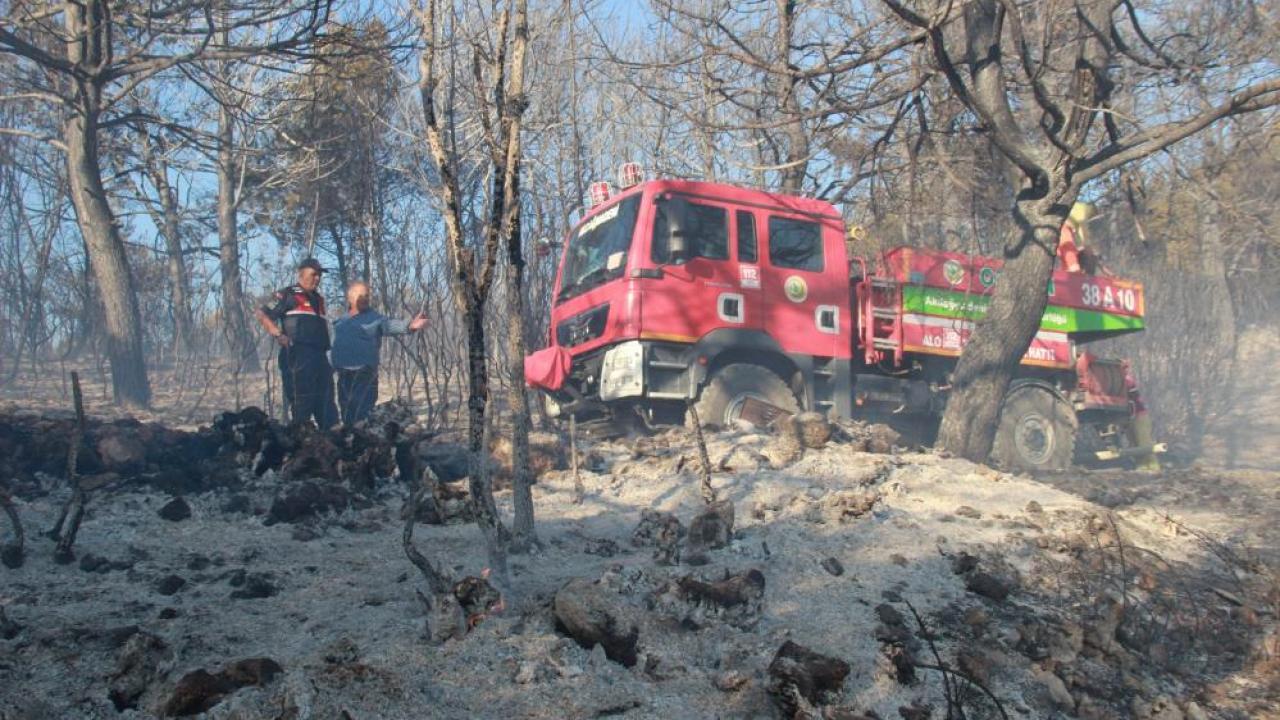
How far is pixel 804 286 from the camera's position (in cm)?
891

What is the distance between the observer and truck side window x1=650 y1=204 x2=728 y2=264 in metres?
8.20

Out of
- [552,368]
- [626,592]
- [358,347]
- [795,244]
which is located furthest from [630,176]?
[626,592]

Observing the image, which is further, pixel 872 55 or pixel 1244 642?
pixel 872 55

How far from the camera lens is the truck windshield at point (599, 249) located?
8406 millimetres

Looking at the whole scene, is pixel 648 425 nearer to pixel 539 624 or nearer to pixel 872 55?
pixel 872 55

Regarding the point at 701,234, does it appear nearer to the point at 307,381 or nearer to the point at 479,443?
the point at 307,381

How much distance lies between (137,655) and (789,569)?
2.84m

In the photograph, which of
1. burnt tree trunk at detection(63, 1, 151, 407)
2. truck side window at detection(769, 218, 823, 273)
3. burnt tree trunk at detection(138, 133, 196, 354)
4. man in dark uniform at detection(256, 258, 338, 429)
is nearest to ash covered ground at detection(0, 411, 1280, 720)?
man in dark uniform at detection(256, 258, 338, 429)

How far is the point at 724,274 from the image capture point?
8477mm

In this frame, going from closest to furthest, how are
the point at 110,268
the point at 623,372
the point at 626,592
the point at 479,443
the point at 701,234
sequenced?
the point at 479,443 < the point at 626,592 < the point at 623,372 < the point at 701,234 < the point at 110,268

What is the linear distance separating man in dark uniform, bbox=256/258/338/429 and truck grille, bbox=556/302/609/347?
7.35 feet

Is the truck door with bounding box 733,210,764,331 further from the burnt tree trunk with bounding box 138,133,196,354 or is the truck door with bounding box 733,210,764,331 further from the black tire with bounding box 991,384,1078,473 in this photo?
the burnt tree trunk with bounding box 138,133,196,354

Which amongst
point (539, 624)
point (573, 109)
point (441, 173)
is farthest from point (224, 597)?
point (573, 109)

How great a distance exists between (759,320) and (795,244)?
3.05 feet
